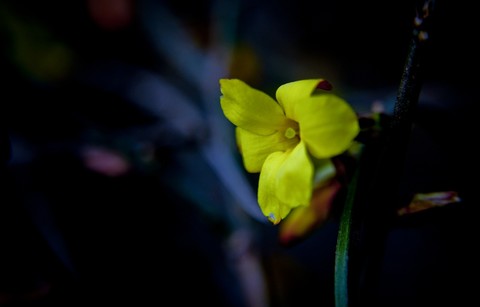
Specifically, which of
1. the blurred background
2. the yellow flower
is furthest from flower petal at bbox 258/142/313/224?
the blurred background

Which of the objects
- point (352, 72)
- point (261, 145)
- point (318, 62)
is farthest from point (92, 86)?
point (261, 145)

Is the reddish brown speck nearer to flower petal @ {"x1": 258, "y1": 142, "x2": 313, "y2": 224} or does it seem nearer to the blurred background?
flower petal @ {"x1": 258, "y1": 142, "x2": 313, "y2": 224}

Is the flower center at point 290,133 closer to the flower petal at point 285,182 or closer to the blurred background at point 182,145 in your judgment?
the flower petal at point 285,182

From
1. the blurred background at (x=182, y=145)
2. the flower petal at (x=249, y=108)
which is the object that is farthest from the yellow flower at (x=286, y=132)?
the blurred background at (x=182, y=145)

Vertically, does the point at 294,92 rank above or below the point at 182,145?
above

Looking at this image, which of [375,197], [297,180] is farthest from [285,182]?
[375,197]

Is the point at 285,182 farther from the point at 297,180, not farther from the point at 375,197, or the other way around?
the point at 375,197
